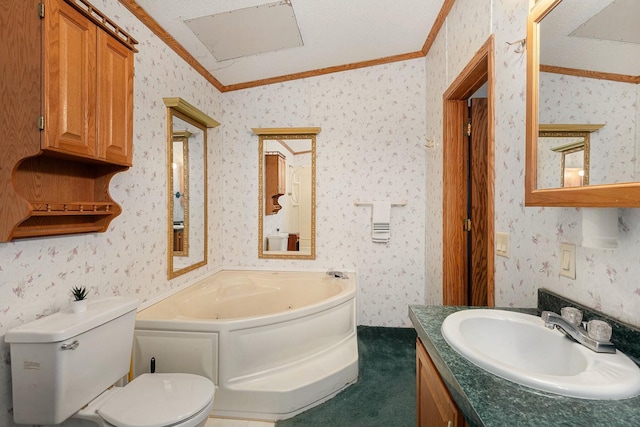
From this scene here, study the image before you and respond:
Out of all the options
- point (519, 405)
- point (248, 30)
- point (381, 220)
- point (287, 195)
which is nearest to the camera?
point (519, 405)

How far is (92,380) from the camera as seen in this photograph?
1.23m

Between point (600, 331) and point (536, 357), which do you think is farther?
point (536, 357)

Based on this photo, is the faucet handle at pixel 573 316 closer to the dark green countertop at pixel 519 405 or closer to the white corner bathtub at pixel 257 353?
the dark green countertop at pixel 519 405

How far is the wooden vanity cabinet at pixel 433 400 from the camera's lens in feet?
2.57

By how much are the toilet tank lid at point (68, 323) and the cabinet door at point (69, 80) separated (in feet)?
2.23

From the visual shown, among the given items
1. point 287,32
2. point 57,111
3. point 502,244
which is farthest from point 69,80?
point 502,244

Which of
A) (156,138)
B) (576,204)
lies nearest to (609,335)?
(576,204)

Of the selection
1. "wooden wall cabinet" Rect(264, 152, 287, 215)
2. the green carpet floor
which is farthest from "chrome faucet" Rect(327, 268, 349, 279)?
"wooden wall cabinet" Rect(264, 152, 287, 215)

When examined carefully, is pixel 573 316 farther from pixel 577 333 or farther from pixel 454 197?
pixel 454 197

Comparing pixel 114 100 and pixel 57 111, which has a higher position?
pixel 114 100

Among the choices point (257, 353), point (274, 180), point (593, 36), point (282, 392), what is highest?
point (593, 36)

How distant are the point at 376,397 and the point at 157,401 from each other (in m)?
1.31

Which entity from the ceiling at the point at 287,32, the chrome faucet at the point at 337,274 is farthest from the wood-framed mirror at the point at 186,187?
the chrome faucet at the point at 337,274

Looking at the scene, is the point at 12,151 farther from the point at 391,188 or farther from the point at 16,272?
the point at 391,188
